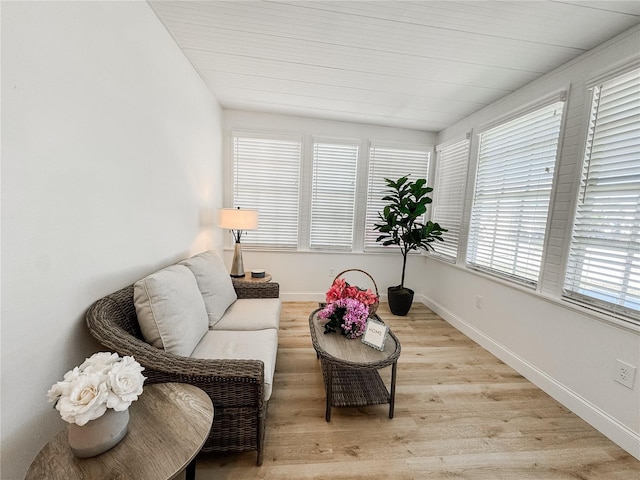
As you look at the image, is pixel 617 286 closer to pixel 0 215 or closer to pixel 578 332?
pixel 578 332

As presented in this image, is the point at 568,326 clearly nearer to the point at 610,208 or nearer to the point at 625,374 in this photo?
the point at 625,374

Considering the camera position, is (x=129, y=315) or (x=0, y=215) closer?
(x=0, y=215)

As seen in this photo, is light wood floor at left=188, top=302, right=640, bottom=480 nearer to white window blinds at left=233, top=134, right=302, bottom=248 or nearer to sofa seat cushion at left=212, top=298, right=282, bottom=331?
sofa seat cushion at left=212, top=298, right=282, bottom=331

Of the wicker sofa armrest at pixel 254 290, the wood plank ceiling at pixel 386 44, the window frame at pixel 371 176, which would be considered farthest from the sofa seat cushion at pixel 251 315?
the wood plank ceiling at pixel 386 44

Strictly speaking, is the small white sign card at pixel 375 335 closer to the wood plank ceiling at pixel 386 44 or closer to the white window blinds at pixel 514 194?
the white window blinds at pixel 514 194

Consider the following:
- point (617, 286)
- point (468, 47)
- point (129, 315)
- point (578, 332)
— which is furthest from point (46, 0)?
point (578, 332)

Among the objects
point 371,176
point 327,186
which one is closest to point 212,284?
point 327,186

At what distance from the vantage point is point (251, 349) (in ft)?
5.20

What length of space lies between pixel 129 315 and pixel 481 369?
274cm

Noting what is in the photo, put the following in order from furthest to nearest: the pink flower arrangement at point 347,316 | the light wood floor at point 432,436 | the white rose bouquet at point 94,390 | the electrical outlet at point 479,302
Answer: the electrical outlet at point 479,302, the pink flower arrangement at point 347,316, the light wood floor at point 432,436, the white rose bouquet at point 94,390

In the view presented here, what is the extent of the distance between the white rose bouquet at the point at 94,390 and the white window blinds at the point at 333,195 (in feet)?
9.47

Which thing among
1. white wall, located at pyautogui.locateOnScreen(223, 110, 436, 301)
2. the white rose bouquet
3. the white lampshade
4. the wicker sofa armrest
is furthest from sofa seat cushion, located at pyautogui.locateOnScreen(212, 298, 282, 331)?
white wall, located at pyautogui.locateOnScreen(223, 110, 436, 301)

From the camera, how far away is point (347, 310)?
1.82 metres

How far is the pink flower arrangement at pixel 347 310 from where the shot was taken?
180cm
